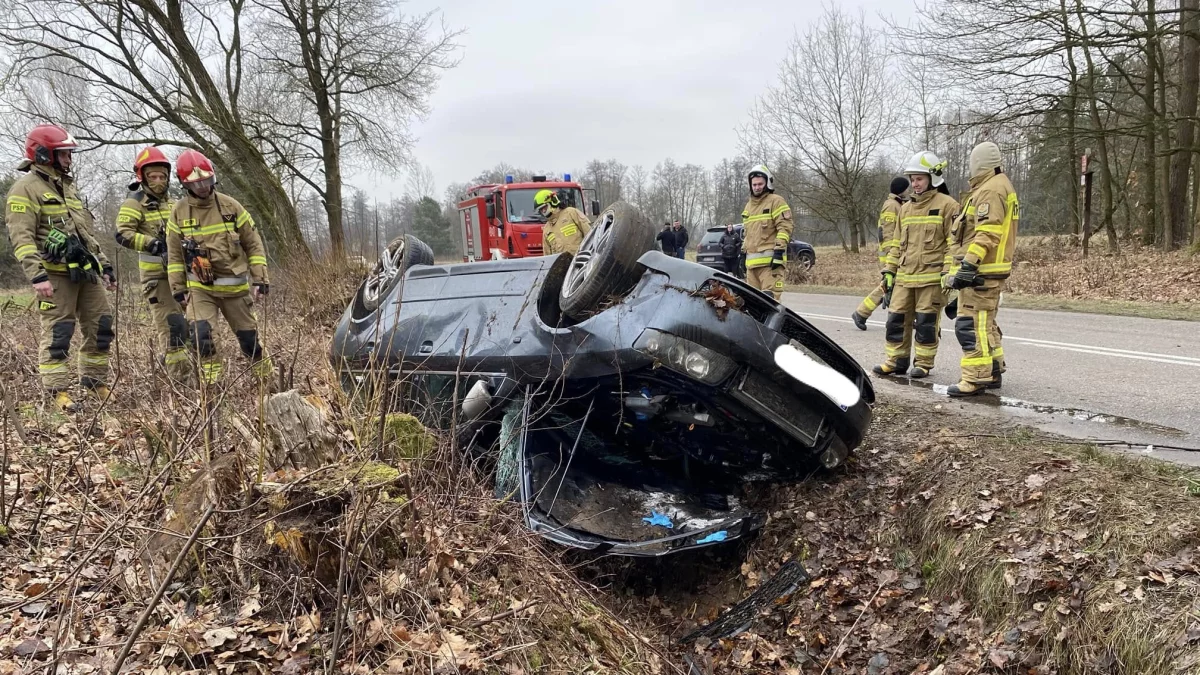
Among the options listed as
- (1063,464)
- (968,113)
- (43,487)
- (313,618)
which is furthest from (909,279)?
(968,113)

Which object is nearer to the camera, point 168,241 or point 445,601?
point 445,601

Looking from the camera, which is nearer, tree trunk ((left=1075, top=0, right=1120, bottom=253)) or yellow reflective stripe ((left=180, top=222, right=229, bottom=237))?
yellow reflective stripe ((left=180, top=222, right=229, bottom=237))

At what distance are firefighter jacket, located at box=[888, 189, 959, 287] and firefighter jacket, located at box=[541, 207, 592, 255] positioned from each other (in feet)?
11.9

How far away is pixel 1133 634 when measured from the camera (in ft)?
6.34

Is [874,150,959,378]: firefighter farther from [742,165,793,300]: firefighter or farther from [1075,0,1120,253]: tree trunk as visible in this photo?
[1075,0,1120,253]: tree trunk

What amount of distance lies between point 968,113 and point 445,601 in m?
15.8

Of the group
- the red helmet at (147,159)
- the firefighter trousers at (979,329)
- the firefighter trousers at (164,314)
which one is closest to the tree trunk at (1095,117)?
the firefighter trousers at (979,329)

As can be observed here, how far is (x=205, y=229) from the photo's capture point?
15.1 feet

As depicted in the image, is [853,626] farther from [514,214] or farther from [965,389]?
[514,214]

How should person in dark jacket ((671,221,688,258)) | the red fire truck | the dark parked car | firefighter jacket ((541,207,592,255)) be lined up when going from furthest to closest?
person in dark jacket ((671,221,688,258)) → the dark parked car → the red fire truck → firefighter jacket ((541,207,592,255))

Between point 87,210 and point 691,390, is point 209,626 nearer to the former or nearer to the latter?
point 691,390

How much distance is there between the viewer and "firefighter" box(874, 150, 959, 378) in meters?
4.75

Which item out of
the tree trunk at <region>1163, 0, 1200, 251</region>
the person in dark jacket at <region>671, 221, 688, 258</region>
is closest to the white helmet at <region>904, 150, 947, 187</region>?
the tree trunk at <region>1163, 0, 1200, 251</region>

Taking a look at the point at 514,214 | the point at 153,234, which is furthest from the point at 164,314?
the point at 514,214
